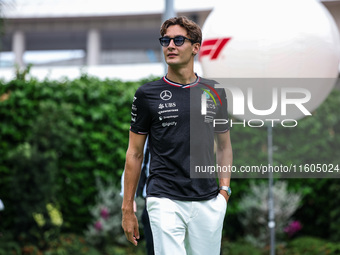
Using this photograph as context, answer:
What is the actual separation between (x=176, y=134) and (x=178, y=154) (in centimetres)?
12

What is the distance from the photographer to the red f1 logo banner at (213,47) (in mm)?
3865

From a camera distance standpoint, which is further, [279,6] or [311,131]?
[311,131]

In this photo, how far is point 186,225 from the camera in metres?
3.02

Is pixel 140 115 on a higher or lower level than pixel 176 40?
lower

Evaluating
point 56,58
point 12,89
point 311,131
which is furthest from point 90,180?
point 56,58

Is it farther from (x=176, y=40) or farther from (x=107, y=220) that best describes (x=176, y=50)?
(x=107, y=220)

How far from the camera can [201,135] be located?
9.96ft

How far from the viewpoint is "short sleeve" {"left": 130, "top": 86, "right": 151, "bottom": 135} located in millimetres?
3049

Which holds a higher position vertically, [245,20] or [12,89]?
[245,20]

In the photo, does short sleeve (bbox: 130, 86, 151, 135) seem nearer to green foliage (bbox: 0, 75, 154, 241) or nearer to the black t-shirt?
the black t-shirt

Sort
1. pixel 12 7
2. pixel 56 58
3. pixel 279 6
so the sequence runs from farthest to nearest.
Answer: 1. pixel 56 58
2. pixel 12 7
3. pixel 279 6

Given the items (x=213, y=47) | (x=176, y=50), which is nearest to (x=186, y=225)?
(x=176, y=50)

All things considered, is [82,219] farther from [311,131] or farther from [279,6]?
[279,6]

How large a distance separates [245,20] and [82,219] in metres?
4.88
